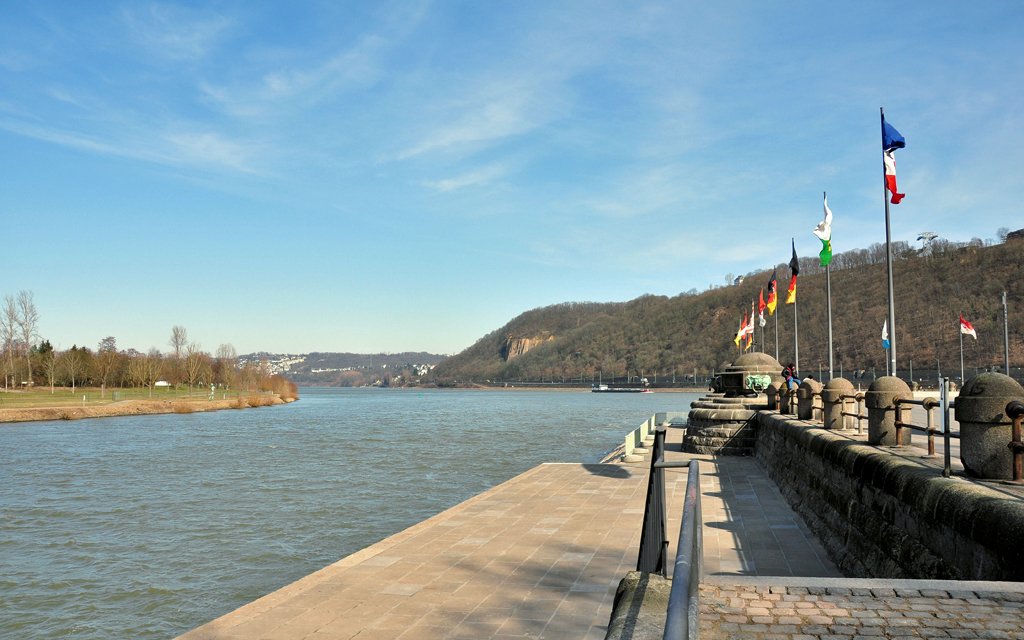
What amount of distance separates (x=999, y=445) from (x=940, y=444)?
7.97 m

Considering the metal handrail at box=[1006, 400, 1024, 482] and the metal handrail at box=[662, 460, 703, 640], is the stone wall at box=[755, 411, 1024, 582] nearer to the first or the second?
the metal handrail at box=[1006, 400, 1024, 482]

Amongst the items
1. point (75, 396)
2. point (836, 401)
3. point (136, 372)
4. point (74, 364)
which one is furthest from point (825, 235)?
point (136, 372)

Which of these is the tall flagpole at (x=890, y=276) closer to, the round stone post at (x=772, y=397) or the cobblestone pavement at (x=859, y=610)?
the round stone post at (x=772, y=397)

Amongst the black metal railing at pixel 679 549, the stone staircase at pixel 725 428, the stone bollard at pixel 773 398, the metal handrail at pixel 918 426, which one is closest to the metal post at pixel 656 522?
the black metal railing at pixel 679 549

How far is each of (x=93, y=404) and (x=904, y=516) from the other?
231ft

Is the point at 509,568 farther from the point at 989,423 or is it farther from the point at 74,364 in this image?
the point at 74,364

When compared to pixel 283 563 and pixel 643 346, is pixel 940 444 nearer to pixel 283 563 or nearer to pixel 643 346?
pixel 283 563

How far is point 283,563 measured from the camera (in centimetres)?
1188

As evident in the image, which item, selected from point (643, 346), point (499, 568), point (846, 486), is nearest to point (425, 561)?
point (499, 568)

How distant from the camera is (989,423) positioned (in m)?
5.97

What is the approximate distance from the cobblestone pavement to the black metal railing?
31cm

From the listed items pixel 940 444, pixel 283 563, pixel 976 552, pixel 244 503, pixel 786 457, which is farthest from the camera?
pixel 244 503

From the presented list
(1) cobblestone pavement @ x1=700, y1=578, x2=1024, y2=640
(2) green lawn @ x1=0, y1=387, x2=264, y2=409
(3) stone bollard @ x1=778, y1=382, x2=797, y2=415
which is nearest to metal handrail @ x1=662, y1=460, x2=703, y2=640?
(1) cobblestone pavement @ x1=700, y1=578, x2=1024, y2=640

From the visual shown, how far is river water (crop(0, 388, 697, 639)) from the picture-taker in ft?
33.5
